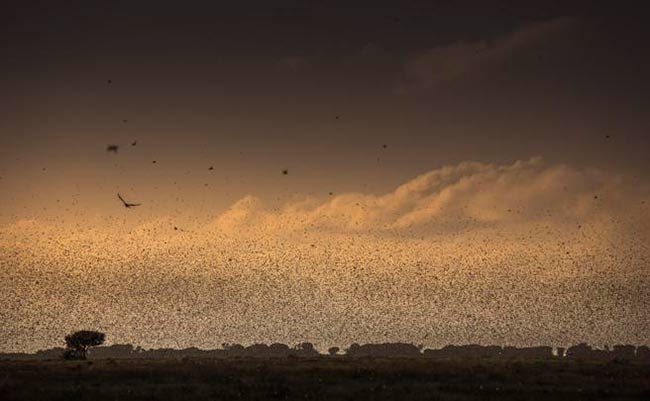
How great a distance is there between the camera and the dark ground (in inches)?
A: 1984

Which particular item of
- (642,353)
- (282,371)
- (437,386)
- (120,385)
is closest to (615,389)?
(437,386)

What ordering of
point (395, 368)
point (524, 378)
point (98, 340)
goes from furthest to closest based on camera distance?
point (98, 340)
point (395, 368)
point (524, 378)

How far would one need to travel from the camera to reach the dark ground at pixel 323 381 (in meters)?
50.4

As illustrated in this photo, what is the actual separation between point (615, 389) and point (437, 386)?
12.3m

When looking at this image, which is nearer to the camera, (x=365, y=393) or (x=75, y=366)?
(x=365, y=393)

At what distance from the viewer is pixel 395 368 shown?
63.7m

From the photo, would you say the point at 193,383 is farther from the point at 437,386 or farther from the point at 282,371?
the point at 437,386

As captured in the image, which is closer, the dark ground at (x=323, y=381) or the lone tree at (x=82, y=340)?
the dark ground at (x=323, y=381)

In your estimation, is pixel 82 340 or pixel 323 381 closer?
pixel 323 381

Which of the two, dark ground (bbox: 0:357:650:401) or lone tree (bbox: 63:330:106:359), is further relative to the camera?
lone tree (bbox: 63:330:106:359)

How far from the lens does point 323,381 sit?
5606 centimetres

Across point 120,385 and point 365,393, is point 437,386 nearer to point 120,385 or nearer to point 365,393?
point 365,393

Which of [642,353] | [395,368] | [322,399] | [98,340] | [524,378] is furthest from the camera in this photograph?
[642,353]

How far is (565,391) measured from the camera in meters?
51.8
